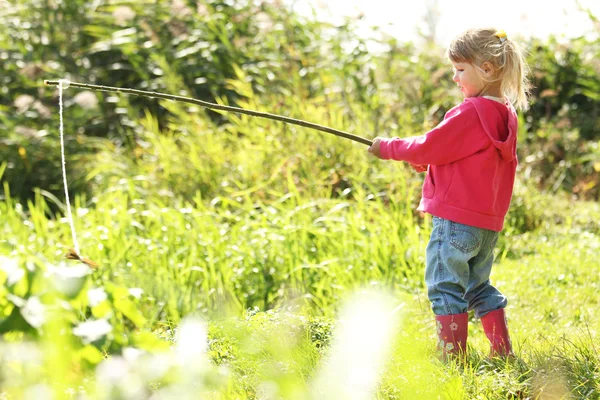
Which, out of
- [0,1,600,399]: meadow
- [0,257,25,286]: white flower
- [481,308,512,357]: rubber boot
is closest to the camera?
[0,1,600,399]: meadow

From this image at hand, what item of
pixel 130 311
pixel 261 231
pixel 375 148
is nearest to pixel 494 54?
pixel 375 148

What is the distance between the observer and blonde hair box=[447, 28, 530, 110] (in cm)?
300

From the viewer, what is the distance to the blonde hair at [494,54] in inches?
118

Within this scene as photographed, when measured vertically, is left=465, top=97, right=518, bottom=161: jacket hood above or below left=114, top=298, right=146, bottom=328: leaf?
above

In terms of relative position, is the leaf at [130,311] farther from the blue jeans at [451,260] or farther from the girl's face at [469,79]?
the girl's face at [469,79]

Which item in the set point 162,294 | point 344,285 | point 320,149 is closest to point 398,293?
point 344,285

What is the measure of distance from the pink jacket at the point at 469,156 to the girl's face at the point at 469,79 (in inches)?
2.2

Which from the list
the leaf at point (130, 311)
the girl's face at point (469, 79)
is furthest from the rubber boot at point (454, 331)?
the leaf at point (130, 311)

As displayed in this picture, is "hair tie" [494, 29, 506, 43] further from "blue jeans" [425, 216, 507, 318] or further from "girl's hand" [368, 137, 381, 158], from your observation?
"blue jeans" [425, 216, 507, 318]

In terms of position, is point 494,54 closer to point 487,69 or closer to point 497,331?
point 487,69

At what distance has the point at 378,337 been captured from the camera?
A: 38.4 inches

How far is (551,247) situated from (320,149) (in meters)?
1.70

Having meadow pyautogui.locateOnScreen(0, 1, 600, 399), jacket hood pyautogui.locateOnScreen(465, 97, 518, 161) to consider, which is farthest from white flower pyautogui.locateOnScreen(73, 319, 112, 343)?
jacket hood pyautogui.locateOnScreen(465, 97, 518, 161)

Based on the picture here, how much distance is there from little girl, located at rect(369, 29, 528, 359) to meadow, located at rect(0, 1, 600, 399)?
0.28 m
